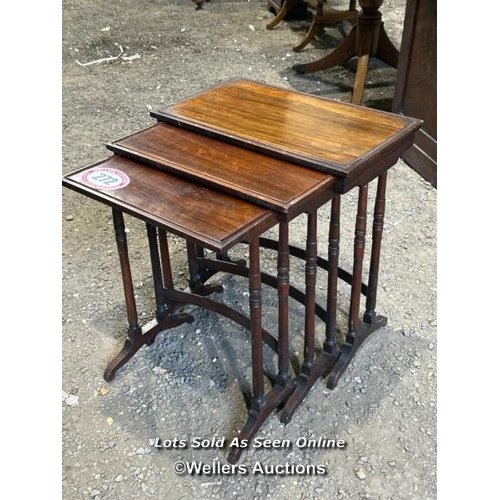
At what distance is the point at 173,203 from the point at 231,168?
18 centimetres

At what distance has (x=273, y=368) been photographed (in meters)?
1.97

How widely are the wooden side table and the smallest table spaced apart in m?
0.18

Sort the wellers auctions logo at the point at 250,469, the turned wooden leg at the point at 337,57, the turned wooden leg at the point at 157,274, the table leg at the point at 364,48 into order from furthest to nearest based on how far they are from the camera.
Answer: the turned wooden leg at the point at 337,57, the table leg at the point at 364,48, the turned wooden leg at the point at 157,274, the wellers auctions logo at the point at 250,469

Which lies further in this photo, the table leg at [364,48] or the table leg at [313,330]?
the table leg at [364,48]

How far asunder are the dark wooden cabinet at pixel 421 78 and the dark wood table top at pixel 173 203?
5.73ft

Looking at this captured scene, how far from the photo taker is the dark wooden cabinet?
2855mm

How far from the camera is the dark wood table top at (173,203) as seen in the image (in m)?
1.36

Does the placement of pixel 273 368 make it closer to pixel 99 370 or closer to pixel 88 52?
pixel 99 370

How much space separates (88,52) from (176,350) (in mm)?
3203

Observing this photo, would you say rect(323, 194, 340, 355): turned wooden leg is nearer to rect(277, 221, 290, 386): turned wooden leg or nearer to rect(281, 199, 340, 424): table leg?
rect(281, 199, 340, 424): table leg

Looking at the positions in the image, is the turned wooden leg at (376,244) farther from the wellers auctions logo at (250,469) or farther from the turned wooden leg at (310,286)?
the wellers auctions logo at (250,469)

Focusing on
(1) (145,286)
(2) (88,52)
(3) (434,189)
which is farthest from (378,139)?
(2) (88,52)

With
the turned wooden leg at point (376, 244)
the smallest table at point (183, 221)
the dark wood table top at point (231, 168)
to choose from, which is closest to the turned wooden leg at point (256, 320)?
the smallest table at point (183, 221)

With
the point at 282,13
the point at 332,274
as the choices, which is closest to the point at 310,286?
the point at 332,274
